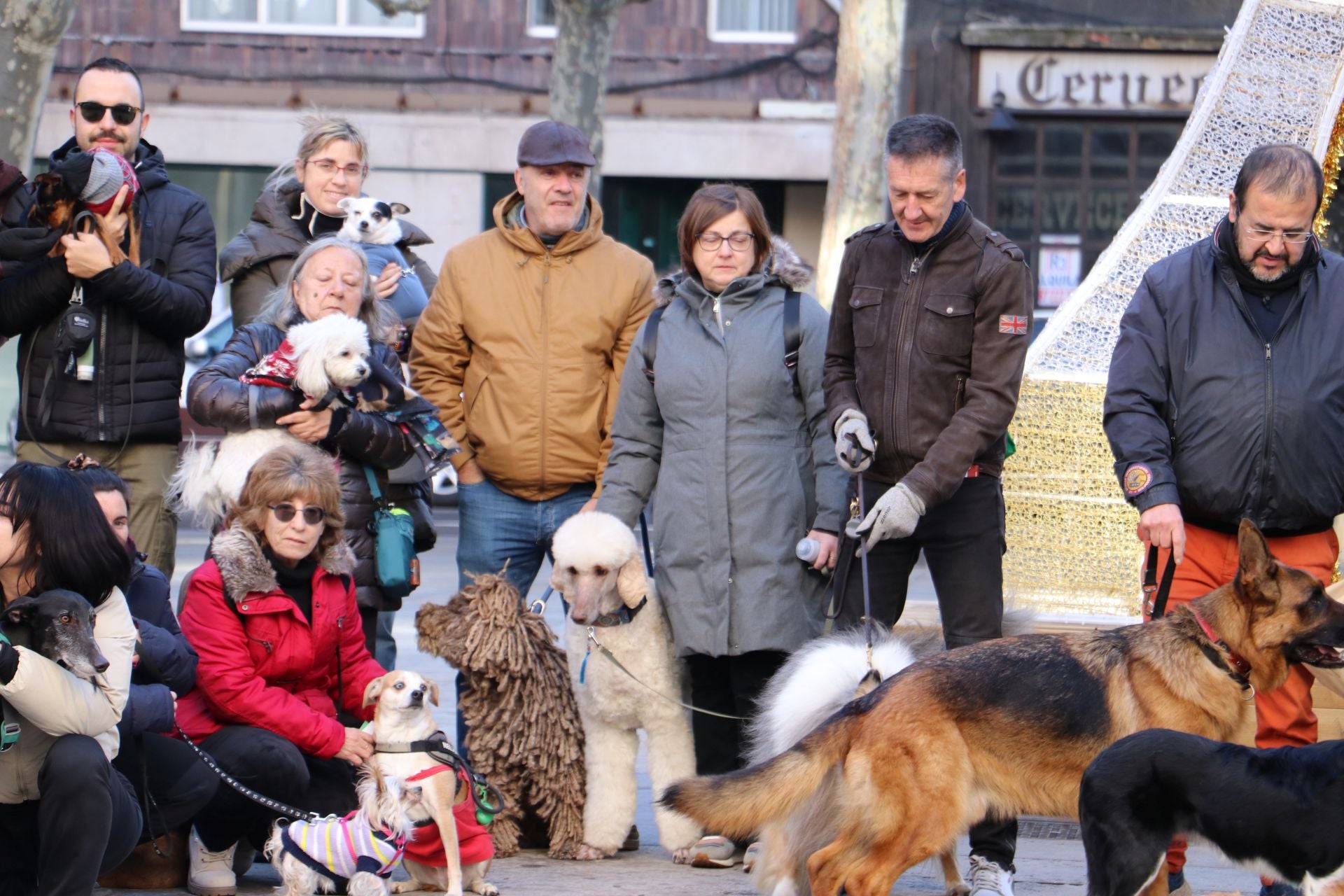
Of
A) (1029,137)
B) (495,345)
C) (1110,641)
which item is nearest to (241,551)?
(495,345)

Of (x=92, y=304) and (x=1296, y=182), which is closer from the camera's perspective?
(x=1296, y=182)

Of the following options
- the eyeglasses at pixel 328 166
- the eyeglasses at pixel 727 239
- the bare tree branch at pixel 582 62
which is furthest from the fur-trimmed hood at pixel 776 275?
the bare tree branch at pixel 582 62

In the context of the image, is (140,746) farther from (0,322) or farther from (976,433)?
(976,433)

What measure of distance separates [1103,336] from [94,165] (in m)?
3.74

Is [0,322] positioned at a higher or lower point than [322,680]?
higher

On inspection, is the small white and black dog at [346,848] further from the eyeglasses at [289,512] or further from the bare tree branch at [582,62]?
the bare tree branch at [582,62]

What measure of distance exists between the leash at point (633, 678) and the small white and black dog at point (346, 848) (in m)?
0.91

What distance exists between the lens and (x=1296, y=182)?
4.26 metres

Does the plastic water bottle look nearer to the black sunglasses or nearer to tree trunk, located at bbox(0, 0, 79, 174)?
the black sunglasses

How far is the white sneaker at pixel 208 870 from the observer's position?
474 cm

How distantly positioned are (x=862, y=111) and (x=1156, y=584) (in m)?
10.2

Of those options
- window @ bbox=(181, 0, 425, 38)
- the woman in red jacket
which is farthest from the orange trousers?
window @ bbox=(181, 0, 425, 38)

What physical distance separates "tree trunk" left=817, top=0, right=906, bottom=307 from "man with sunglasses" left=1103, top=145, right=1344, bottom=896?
962 centimetres

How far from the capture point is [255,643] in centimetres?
479
